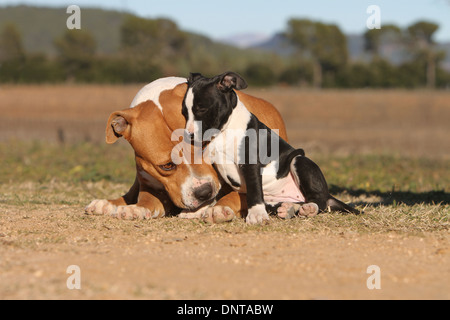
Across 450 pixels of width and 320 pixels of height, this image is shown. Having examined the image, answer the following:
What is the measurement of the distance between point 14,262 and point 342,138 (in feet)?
60.6

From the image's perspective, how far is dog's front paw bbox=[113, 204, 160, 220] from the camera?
567 cm

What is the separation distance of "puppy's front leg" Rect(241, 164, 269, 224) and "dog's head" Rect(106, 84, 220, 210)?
1.20ft

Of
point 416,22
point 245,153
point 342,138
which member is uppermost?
point 416,22

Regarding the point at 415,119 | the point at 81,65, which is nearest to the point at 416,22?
the point at 81,65

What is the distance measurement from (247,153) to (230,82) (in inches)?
22.9

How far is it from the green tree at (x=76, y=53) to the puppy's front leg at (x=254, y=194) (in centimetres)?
3889

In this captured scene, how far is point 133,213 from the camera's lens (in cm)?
567

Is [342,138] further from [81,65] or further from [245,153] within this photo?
[81,65]

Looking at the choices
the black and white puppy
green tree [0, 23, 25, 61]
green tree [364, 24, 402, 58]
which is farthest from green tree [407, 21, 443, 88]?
the black and white puppy

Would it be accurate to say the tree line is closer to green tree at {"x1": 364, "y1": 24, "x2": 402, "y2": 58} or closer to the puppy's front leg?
green tree at {"x1": 364, "y1": 24, "x2": 402, "y2": 58}

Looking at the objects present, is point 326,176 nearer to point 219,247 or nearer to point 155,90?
point 155,90

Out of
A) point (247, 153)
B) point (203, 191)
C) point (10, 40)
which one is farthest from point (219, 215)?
point (10, 40)

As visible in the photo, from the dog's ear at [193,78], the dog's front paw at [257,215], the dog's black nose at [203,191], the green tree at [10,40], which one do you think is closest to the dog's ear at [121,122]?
the dog's ear at [193,78]
